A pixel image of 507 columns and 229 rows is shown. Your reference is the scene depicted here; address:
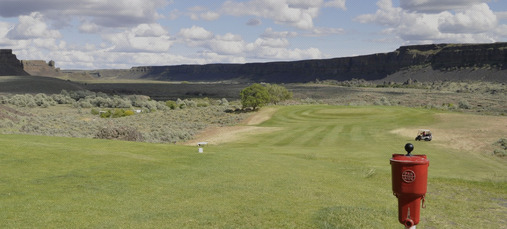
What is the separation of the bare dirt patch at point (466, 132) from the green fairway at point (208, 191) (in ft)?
42.7

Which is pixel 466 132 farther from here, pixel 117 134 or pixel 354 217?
pixel 354 217

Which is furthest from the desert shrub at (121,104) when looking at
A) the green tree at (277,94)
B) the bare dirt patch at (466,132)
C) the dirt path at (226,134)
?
the bare dirt patch at (466,132)

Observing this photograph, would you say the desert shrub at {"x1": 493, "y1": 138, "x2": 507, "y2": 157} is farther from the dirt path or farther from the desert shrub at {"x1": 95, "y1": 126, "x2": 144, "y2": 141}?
the desert shrub at {"x1": 95, "y1": 126, "x2": 144, "y2": 141}

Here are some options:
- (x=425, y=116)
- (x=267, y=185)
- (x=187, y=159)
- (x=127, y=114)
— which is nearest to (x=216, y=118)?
(x=127, y=114)

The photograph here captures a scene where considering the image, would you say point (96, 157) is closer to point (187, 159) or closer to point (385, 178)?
point (187, 159)

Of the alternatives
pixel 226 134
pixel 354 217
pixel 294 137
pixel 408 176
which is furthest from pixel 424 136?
pixel 408 176

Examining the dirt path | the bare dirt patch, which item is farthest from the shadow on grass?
the dirt path

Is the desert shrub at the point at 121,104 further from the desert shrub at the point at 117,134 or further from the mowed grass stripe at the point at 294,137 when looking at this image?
the desert shrub at the point at 117,134

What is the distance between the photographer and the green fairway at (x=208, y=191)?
9805mm

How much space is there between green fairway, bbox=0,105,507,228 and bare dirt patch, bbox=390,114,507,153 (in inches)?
513

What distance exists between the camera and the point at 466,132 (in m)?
40.6

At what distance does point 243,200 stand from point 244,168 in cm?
539

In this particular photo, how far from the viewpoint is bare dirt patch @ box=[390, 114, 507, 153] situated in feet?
112

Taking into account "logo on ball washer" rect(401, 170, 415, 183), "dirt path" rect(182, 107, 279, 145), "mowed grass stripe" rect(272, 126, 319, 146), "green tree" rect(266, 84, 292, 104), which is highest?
"logo on ball washer" rect(401, 170, 415, 183)
